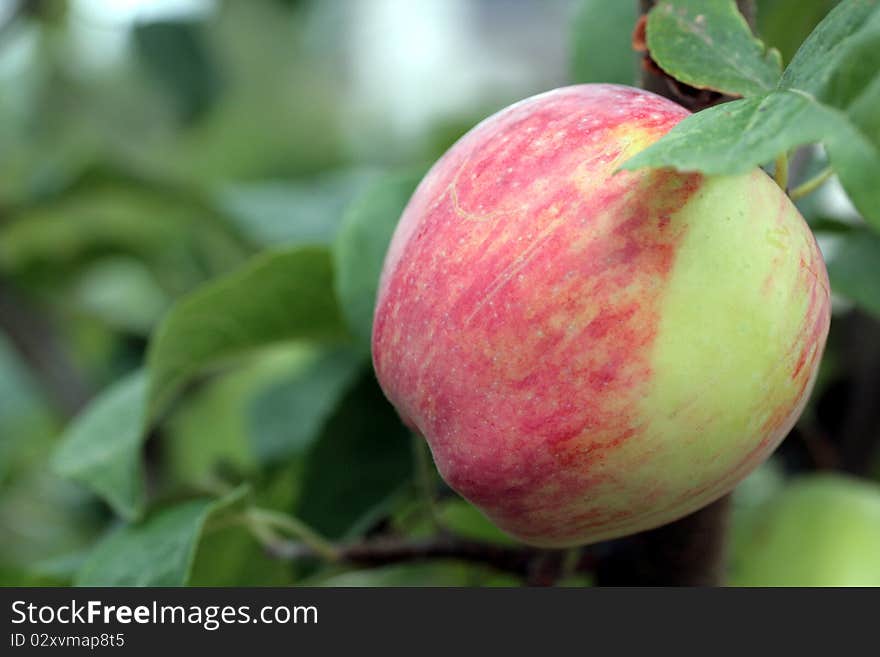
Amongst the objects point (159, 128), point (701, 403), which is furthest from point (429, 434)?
point (159, 128)

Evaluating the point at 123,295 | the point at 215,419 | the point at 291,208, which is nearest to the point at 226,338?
the point at 291,208

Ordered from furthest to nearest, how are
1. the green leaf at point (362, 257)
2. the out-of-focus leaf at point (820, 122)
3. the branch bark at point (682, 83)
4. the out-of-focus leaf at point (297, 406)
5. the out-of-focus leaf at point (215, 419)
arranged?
1. the out-of-focus leaf at point (215, 419)
2. the out-of-focus leaf at point (297, 406)
3. the green leaf at point (362, 257)
4. the branch bark at point (682, 83)
5. the out-of-focus leaf at point (820, 122)

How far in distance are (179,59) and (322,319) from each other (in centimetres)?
65

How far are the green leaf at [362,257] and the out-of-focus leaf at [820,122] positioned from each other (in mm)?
198

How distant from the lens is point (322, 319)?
0.51 metres

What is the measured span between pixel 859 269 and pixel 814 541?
159 millimetres

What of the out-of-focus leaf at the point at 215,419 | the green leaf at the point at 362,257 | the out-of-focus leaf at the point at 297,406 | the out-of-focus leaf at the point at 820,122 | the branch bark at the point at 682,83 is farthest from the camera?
the out-of-focus leaf at the point at 215,419

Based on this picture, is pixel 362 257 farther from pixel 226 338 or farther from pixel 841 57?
pixel 841 57

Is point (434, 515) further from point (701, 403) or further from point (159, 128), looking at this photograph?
point (159, 128)

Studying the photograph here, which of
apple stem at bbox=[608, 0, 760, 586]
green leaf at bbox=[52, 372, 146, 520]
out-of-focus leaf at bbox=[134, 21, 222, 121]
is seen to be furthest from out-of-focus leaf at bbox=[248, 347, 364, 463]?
out-of-focus leaf at bbox=[134, 21, 222, 121]

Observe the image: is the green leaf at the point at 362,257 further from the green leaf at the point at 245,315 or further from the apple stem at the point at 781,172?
the apple stem at the point at 781,172

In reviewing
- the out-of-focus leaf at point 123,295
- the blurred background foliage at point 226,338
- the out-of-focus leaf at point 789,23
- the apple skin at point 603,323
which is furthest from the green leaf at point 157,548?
the out-of-focus leaf at point 123,295

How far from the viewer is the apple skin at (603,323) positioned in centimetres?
28

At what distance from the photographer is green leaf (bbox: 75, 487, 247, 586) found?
38cm
